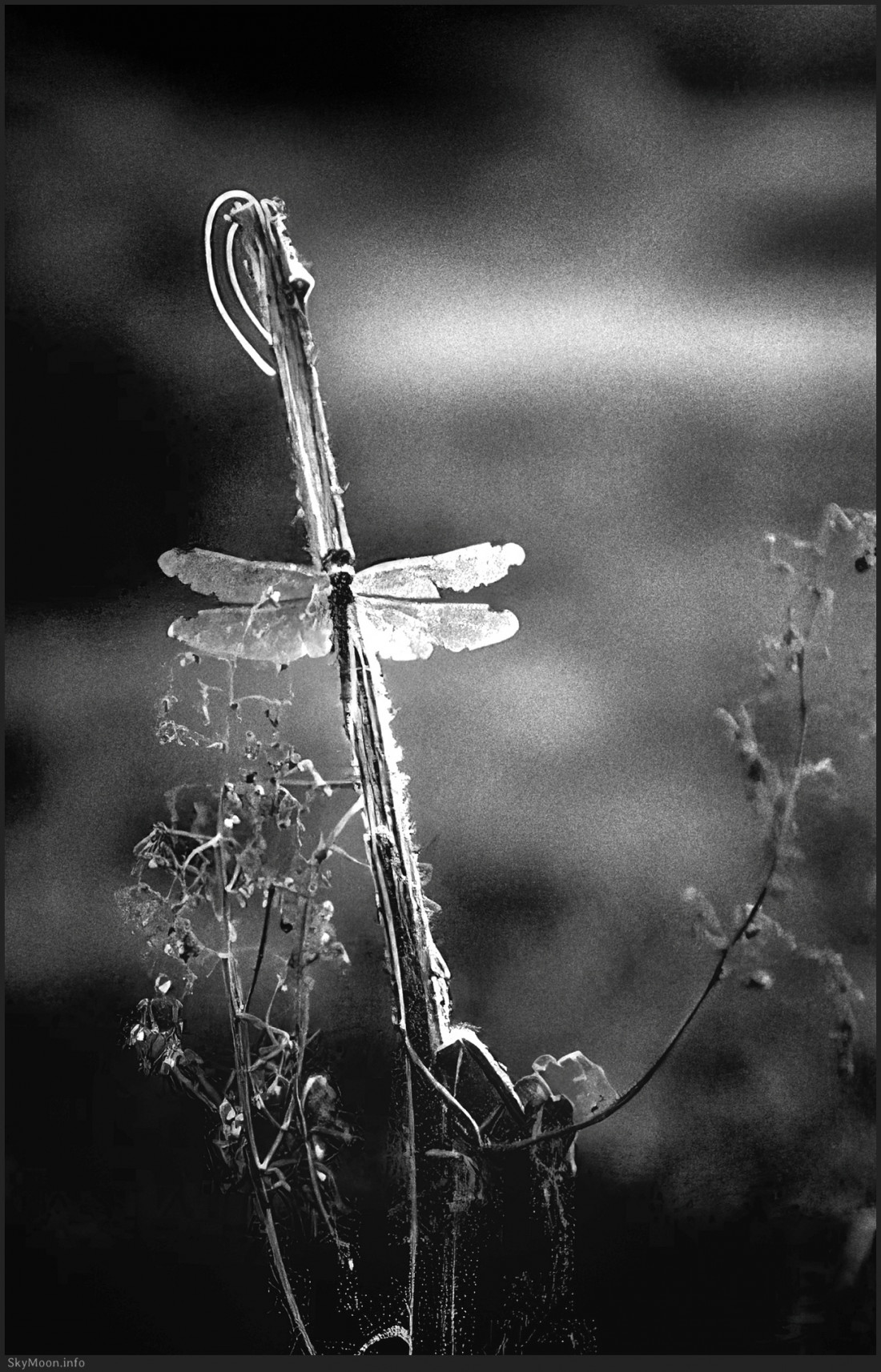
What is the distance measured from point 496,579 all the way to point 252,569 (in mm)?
243

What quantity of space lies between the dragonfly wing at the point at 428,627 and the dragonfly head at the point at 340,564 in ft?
0.11

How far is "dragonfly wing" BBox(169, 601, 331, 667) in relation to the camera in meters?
1.16

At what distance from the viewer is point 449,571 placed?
1.14 metres

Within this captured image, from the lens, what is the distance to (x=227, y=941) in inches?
45.8

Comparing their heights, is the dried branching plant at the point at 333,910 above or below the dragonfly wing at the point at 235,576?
below

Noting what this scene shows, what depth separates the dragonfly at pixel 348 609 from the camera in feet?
3.75

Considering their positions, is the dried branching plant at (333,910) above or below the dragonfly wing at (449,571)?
below

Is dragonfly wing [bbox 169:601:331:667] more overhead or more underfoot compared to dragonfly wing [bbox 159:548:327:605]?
more underfoot

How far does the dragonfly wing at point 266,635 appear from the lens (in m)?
1.16

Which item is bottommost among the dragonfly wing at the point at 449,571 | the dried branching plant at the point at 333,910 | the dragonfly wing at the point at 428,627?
the dried branching plant at the point at 333,910

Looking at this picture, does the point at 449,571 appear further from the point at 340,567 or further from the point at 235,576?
the point at 235,576

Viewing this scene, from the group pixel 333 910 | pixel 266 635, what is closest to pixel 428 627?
pixel 266 635

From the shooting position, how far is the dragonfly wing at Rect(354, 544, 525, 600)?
1.14m

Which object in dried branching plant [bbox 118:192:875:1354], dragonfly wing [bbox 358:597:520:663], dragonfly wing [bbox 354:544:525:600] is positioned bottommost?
dried branching plant [bbox 118:192:875:1354]
